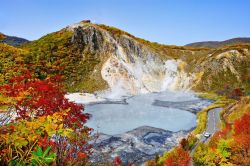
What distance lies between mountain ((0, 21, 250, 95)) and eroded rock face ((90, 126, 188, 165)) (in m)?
52.6

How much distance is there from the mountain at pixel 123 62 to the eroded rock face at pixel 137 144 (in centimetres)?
5263

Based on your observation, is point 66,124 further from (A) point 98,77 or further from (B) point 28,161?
(A) point 98,77

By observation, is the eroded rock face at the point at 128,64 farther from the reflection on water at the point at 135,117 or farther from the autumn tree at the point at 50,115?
the autumn tree at the point at 50,115

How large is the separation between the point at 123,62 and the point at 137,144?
80.9 metres

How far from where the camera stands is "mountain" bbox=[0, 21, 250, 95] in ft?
394

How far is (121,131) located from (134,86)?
6340 cm

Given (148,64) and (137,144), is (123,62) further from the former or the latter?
(137,144)

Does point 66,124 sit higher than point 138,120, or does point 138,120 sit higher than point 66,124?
Answer: point 66,124


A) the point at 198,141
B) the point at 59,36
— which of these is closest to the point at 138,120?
the point at 198,141

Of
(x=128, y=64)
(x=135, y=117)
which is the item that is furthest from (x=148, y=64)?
(x=135, y=117)

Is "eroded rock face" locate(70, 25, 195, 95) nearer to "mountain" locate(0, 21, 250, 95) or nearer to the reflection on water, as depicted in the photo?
"mountain" locate(0, 21, 250, 95)

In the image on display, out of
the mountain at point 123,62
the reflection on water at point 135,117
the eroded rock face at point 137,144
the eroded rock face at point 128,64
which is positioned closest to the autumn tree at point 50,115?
the eroded rock face at point 137,144

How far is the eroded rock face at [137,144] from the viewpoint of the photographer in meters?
50.1

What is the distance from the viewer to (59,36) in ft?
452
